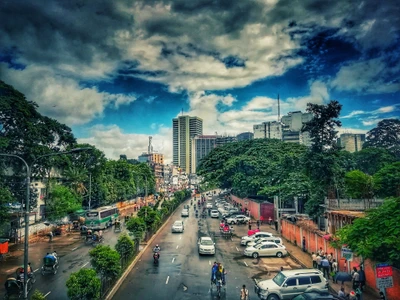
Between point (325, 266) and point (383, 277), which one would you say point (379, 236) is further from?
point (325, 266)

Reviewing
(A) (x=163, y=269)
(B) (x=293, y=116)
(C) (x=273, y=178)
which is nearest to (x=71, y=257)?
(A) (x=163, y=269)

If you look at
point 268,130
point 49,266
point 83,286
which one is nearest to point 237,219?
point 49,266

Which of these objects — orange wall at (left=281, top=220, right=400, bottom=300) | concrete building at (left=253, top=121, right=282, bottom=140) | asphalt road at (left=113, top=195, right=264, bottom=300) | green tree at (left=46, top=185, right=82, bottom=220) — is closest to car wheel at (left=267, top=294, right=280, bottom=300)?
asphalt road at (left=113, top=195, right=264, bottom=300)

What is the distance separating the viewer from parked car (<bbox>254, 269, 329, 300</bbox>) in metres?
18.3

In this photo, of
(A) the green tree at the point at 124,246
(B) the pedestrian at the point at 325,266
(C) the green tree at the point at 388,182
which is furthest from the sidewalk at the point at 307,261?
(A) the green tree at the point at 124,246

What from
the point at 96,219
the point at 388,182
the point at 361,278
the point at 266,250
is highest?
the point at 388,182

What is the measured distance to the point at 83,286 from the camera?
15.4 meters

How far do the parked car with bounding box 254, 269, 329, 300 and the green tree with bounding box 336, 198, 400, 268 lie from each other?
8.77 ft

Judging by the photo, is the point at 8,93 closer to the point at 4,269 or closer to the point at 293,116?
the point at 4,269

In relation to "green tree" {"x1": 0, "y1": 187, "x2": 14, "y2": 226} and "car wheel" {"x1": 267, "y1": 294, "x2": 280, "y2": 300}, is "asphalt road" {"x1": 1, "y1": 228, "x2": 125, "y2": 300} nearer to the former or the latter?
"green tree" {"x1": 0, "y1": 187, "x2": 14, "y2": 226}

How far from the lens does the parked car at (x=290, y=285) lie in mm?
18344

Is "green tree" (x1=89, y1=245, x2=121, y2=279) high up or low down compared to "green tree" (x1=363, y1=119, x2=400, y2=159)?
down

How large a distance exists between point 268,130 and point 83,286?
18039 centimetres

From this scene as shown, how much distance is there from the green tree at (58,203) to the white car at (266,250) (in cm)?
2710
